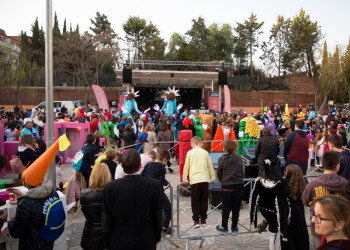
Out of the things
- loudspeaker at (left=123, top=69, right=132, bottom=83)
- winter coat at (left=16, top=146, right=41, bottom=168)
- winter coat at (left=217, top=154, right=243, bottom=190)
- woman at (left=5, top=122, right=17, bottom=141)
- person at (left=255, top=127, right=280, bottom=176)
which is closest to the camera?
winter coat at (left=217, top=154, right=243, bottom=190)

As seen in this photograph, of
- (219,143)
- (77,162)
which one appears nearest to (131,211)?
(77,162)

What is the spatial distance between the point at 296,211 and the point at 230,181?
0.97 meters

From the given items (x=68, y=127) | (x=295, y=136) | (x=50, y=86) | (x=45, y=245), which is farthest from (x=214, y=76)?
(x=45, y=245)

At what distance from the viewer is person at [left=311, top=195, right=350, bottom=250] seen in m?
1.96

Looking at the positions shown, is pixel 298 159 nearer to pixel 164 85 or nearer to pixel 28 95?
pixel 164 85

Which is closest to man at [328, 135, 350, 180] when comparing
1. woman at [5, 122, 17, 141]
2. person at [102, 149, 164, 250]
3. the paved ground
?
the paved ground

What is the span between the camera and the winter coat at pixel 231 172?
166 inches

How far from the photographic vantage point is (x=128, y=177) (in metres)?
2.60

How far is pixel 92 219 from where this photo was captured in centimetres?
340

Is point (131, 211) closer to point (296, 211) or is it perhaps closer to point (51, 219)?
point (51, 219)

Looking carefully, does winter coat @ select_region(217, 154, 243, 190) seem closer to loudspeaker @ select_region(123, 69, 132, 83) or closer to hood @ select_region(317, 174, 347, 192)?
hood @ select_region(317, 174, 347, 192)

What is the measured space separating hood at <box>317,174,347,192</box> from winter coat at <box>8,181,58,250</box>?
3.07 metres

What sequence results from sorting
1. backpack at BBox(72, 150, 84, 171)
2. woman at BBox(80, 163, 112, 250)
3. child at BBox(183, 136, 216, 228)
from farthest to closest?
backpack at BBox(72, 150, 84, 171) < child at BBox(183, 136, 216, 228) < woman at BBox(80, 163, 112, 250)

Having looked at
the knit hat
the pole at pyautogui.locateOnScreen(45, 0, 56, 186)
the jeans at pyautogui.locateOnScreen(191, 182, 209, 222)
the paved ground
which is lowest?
the paved ground
